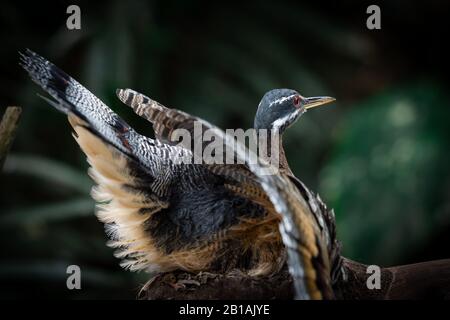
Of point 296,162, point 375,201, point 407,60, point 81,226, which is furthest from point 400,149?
point 81,226

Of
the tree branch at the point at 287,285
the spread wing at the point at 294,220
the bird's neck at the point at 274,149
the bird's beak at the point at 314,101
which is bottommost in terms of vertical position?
the tree branch at the point at 287,285

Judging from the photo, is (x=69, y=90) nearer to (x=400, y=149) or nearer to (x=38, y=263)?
(x=38, y=263)

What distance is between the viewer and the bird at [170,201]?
2.84 meters

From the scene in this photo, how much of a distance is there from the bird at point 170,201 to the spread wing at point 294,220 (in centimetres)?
4

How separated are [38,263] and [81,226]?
3.55 ft

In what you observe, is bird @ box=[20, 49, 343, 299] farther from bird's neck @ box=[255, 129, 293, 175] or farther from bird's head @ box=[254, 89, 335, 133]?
bird's head @ box=[254, 89, 335, 133]

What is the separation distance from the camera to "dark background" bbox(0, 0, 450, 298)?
6113 millimetres

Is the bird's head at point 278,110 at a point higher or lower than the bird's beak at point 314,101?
lower

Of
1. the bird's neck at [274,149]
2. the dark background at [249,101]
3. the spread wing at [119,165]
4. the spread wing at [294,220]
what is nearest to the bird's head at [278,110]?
the bird's neck at [274,149]

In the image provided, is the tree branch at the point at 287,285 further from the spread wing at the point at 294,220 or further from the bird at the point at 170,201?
the spread wing at the point at 294,220

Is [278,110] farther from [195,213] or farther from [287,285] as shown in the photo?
[287,285]

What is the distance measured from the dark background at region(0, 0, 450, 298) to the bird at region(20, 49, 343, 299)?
1916 millimetres

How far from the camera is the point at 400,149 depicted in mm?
6520

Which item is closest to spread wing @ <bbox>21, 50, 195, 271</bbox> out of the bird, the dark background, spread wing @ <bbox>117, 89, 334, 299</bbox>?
the bird
